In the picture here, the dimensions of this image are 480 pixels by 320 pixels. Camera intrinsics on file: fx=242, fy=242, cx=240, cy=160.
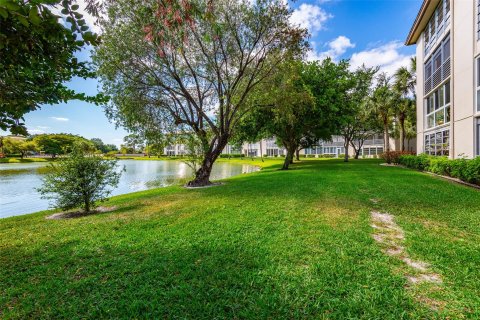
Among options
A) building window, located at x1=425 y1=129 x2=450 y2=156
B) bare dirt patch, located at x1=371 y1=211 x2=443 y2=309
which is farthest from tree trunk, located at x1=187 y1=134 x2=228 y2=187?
building window, located at x1=425 y1=129 x2=450 y2=156

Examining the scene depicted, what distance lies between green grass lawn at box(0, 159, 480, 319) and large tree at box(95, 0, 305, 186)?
842 cm

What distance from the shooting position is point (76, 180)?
812 cm

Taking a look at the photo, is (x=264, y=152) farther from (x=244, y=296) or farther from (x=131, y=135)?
(x=244, y=296)

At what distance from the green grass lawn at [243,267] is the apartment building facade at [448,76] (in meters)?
8.69

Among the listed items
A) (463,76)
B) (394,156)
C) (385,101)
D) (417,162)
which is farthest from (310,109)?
(385,101)

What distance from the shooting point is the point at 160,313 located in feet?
8.47

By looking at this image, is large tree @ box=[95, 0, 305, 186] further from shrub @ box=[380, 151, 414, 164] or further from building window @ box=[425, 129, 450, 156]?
shrub @ box=[380, 151, 414, 164]

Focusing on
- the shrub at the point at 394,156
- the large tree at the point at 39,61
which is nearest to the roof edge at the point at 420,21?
the shrub at the point at 394,156

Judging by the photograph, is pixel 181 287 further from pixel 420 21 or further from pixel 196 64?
pixel 420 21

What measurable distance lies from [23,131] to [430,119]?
23506 mm

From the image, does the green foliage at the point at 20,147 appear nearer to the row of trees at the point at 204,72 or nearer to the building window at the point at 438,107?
the row of trees at the point at 204,72

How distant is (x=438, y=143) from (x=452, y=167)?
5.92 m

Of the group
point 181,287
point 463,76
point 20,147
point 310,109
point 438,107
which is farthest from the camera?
point 20,147

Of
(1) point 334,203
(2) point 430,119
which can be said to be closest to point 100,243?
(1) point 334,203
